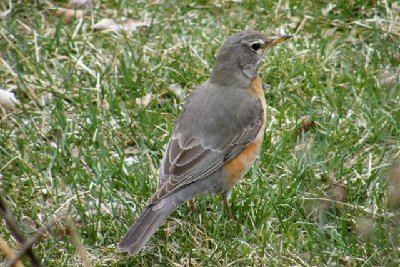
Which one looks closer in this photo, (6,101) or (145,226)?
(145,226)

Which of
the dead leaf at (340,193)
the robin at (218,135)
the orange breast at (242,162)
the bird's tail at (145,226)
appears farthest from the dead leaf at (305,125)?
the bird's tail at (145,226)

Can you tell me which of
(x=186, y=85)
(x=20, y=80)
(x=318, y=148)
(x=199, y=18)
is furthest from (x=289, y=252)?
(x=199, y=18)

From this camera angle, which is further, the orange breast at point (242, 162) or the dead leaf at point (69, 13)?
the dead leaf at point (69, 13)

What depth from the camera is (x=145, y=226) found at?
447 centimetres

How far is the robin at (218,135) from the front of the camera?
476 cm

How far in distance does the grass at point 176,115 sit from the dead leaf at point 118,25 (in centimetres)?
10

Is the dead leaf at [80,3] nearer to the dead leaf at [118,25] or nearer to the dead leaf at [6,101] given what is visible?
the dead leaf at [118,25]

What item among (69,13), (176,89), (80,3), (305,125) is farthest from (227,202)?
(80,3)

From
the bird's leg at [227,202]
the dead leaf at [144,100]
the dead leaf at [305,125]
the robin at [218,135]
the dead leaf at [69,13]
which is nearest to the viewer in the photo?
the robin at [218,135]

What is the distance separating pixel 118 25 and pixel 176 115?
151cm

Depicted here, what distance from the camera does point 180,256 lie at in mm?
4699

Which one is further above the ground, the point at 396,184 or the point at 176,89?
the point at 396,184

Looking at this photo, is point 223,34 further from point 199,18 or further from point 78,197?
point 78,197

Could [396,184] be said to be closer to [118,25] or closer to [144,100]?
[144,100]
